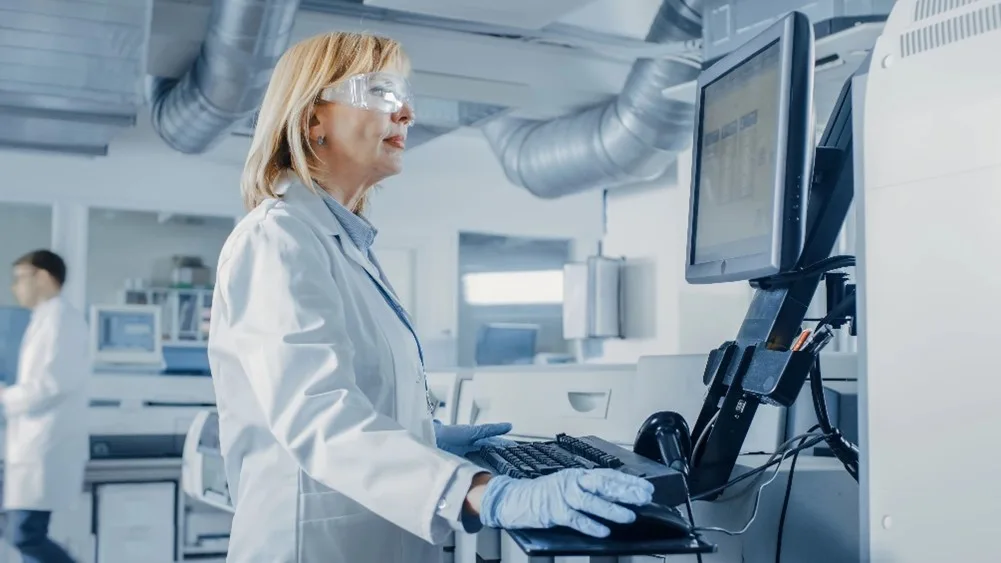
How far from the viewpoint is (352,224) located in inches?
47.6

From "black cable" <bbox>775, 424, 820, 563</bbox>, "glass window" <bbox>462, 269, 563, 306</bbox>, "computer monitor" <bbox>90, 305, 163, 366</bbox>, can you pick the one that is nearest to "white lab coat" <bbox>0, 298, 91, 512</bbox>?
"computer monitor" <bbox>90, 305, 163, 366</bbox>

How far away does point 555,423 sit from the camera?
1825mm

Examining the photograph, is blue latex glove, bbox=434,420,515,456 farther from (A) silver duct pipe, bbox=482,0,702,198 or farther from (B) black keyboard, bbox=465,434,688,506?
(A) silver duct pipe, bbox=482,0,702,198

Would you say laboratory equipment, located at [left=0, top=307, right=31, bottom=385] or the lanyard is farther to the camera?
laboratory equipment, located at [left=0, top=307, right=31, bottom=385]

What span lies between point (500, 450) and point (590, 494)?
373 millimetres

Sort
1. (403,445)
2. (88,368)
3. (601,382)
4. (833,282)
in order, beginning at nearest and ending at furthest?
1. (403,445)
2. (833,282)
3. (601,382)
4. (88,368)

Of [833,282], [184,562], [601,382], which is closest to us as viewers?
[833,282]

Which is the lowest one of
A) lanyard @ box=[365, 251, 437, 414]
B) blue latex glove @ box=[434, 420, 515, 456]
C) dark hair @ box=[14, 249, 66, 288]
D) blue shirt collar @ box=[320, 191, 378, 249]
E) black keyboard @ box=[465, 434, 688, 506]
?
blue latex glove @ box=[434, 420, 515, 456]

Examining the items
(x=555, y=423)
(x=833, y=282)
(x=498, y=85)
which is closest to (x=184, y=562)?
(x=498, y=85)

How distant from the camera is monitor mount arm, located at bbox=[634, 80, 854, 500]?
100cm

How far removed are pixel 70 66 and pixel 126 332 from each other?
213 cm

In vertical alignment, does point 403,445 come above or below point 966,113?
below

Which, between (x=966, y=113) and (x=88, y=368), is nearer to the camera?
(x=966, y=113)

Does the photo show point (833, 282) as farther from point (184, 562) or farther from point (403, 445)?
point (184, 562)
